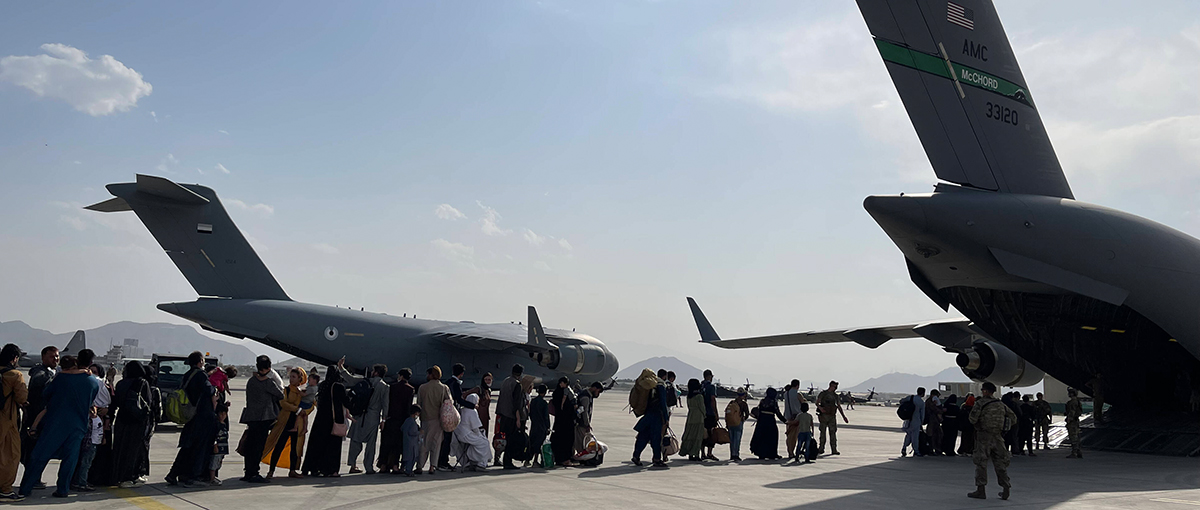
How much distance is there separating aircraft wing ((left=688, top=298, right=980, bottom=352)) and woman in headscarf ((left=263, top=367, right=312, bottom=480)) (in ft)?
39.3

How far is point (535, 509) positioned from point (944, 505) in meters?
3.82

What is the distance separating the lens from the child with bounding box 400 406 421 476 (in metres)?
9.40

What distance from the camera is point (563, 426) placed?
10961 mm

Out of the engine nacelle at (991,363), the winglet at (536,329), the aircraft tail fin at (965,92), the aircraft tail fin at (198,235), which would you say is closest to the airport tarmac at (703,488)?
the engine nacelle at (991,363)

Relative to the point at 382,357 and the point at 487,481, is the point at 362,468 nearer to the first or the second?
the point at 487,481

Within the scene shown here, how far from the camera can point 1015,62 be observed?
12570 mm

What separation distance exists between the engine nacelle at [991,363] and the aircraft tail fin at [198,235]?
705 inches

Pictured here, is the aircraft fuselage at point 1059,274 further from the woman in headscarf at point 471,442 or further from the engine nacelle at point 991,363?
the woman in headscarf at point 471,442

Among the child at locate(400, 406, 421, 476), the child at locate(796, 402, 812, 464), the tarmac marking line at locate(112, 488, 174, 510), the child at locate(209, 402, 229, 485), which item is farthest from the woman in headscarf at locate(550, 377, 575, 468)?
the tarmac marking line at locate(112, 488, 174, 510)

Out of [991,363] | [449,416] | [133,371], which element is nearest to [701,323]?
[991,363]

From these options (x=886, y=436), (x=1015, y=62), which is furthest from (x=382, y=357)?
(x=1015, y=62)

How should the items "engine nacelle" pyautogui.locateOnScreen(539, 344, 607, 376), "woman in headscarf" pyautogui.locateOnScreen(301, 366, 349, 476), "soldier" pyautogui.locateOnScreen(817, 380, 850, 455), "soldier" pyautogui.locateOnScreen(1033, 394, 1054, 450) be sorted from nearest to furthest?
"woman in headscarf" pyautogui.locateOnScreen(301, 366, 349, 476)
"soldier" pyautogui.locateOnScreen(817, 380, 850, 455)
"soldier" pyautogui.locateOnScreen(1033, 394, 1054, 450)
"engine nacelle" pyautogui.locateOnScreen(539, 344, 607, 376)

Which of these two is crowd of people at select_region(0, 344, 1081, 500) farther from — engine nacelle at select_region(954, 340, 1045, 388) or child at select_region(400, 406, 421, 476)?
engine nacelle at select_region(954, 340, 1045, 388)

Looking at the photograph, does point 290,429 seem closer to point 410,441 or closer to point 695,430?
point 410,441
